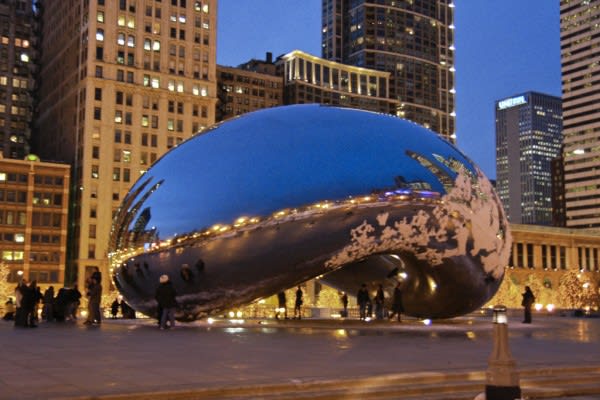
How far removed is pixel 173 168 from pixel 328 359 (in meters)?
7.48

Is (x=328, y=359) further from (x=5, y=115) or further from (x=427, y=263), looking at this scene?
(x=5, y=115)

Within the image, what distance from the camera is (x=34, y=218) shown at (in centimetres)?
11019

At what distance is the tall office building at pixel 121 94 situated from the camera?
111m

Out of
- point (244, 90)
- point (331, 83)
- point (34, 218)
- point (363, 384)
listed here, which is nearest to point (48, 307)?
point (363, 384)

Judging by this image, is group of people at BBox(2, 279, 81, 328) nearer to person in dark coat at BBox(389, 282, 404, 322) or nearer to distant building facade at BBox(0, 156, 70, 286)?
person in dark coat at BBox(389, 282, 404, 322)

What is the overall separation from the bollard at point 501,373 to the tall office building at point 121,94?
9885 centimetres

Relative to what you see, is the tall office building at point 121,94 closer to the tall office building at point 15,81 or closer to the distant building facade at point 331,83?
the tall office building at point 15,81

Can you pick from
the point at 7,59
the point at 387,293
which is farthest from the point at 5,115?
the point at 387,293

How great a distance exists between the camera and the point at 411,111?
198500mm

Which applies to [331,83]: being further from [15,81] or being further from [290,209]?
[290,209]

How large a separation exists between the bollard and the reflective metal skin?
797cm

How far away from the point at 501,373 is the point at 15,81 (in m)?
141

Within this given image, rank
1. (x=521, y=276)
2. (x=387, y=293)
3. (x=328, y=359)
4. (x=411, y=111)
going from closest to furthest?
(x=328, y=359), (x=387, y=293), (x=521, y=276), (x=411, y=111)

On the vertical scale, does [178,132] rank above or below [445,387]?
above
